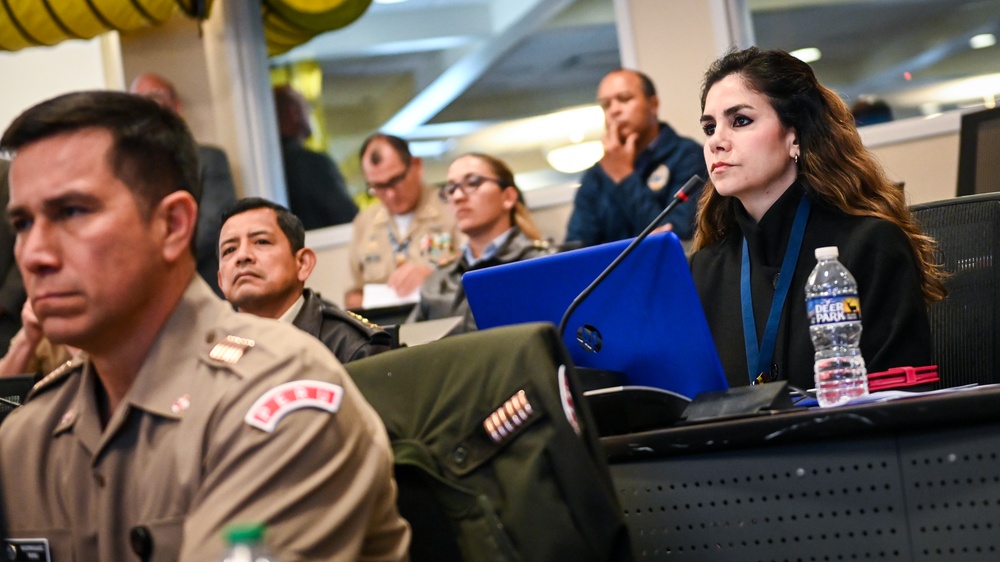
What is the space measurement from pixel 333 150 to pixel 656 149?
2.24 metres

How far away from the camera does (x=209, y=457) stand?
1.21m

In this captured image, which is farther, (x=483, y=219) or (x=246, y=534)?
(x=483, y=219)

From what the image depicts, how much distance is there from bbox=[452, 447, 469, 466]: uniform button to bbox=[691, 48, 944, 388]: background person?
42.0 inches

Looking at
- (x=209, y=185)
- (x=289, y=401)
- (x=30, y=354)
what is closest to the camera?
(x=289, y=401)

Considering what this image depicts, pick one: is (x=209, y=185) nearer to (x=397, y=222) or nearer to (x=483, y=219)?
(x=397, y=222)

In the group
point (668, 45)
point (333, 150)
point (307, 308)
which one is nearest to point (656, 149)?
point (668, 45)

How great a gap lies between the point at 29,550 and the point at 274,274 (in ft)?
5.80

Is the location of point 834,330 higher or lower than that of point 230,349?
lower

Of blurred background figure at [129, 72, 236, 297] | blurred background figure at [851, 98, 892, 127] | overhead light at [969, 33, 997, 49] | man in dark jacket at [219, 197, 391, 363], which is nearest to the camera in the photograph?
man in dark jacket at [219, 197, 391, 363]

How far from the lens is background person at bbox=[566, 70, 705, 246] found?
13.9 ft

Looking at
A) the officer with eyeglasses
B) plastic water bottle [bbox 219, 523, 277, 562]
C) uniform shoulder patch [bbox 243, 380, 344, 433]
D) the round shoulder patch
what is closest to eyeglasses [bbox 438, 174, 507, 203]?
the officer with eyeglasses

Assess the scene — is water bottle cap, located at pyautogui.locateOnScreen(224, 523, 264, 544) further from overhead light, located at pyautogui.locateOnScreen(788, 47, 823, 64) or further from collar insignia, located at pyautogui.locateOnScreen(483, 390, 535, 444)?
overhead light, located at pyautogui.locateOnScreen(788, 47, 823, 64)

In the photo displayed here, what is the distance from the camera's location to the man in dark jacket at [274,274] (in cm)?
295

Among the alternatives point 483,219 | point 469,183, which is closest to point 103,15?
point 469,183
